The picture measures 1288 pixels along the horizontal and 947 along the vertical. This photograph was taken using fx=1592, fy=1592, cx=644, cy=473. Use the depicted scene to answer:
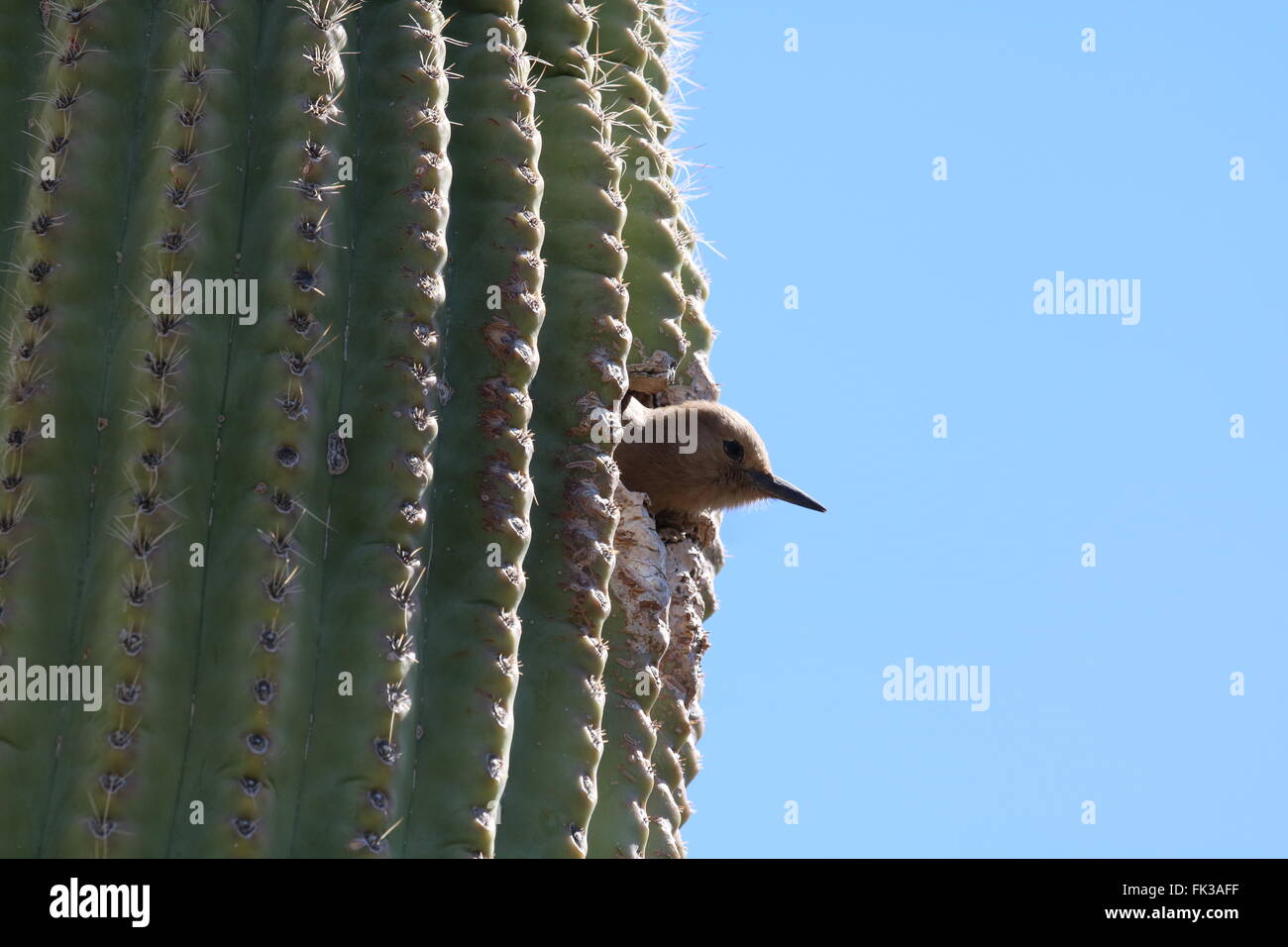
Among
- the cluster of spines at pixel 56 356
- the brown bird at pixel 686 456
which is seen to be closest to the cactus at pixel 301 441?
the cluster of spines at pixel 56 356

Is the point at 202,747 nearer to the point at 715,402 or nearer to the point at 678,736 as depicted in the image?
the point at 678,736

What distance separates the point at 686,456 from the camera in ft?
15.1

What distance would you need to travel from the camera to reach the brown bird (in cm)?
459

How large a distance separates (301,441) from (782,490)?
243 centimetres

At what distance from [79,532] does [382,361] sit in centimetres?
65

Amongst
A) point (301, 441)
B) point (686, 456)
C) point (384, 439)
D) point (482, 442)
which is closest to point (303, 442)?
point (301, 441)

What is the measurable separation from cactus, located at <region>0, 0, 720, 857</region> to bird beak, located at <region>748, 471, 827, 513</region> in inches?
59.0

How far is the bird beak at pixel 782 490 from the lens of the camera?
503cm

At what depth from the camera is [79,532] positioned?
2906mm

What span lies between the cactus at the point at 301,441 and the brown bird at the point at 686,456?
100cm

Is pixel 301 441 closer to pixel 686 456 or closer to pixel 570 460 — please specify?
pixel 570 460
